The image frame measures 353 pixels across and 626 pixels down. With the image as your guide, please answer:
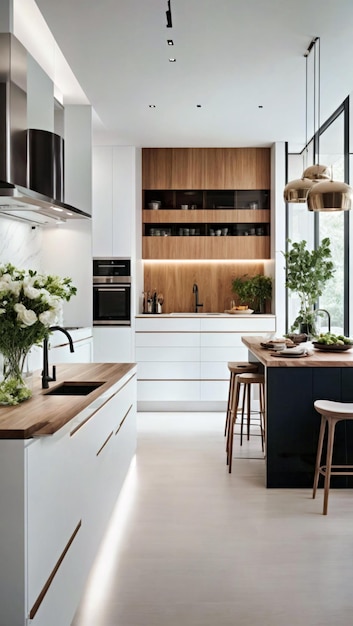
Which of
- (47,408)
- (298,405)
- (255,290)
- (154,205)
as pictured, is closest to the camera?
(47,408)

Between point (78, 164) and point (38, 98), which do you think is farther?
point (78, 164)

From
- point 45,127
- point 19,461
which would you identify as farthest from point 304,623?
point 45,127

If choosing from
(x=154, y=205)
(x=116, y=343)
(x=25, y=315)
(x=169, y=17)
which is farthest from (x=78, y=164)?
(x=25, y=315)

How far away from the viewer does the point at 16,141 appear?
372 cm

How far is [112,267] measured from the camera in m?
7.09

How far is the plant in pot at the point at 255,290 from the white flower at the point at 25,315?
507 cm

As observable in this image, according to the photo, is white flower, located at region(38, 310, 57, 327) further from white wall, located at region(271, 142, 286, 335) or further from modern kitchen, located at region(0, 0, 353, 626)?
white wall, located at region(271, 142, 286, 335)

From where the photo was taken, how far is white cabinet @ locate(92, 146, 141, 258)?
708 cm

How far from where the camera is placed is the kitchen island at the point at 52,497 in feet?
5.69

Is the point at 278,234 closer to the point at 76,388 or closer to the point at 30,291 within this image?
the point at 76,388

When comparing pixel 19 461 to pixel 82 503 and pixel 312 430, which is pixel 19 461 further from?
pixel 312 430

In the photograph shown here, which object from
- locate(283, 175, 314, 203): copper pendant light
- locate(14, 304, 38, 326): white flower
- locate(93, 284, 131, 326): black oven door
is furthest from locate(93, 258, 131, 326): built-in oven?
locate(14, 304, 38, 326): white flower

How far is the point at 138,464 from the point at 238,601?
2.27m

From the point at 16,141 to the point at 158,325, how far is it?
358 cm
